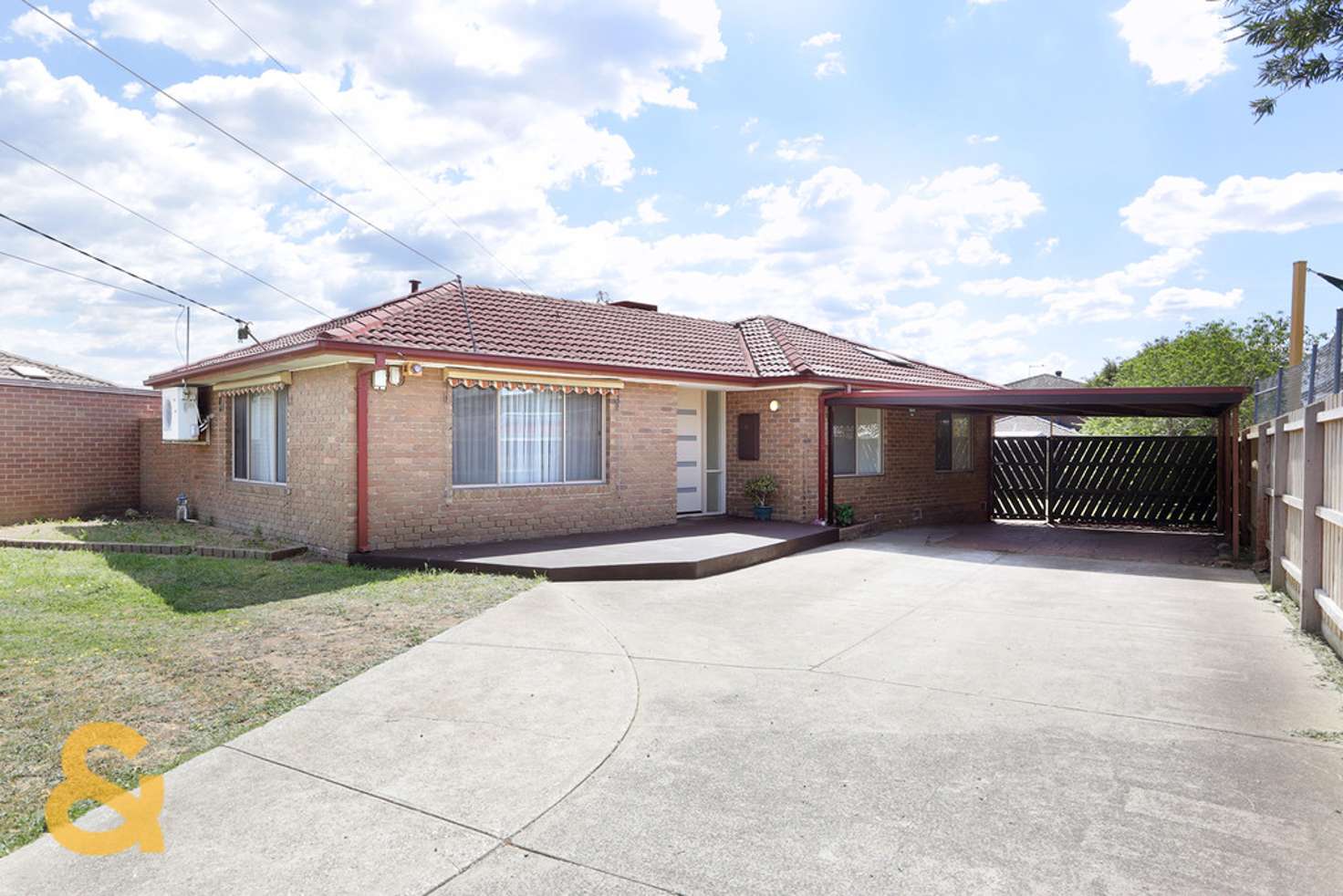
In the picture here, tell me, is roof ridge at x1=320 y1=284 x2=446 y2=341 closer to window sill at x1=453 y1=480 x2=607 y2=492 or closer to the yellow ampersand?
window sill at x1=453 y1=480 x2=607 y2=492

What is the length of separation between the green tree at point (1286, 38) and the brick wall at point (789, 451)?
7.01m

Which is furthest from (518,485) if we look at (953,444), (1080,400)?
(953,444)

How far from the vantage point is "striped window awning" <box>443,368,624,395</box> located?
10492 mm

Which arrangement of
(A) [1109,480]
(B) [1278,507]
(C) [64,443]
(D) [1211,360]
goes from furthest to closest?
1. (D) [1211,360]
2. (A) [1109,480]
3. (C) [64,443]
4. (B) [1278,507]

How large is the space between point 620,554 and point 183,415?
8.96 meters

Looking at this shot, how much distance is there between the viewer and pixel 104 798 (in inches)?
142

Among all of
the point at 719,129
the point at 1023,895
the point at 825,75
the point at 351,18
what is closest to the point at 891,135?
the point at 825,75

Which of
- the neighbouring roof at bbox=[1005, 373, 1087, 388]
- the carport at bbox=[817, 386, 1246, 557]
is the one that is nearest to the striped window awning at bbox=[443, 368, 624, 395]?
the carport at bbox=[817, 386, 1246, 557]

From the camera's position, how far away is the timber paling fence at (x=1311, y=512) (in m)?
5.73

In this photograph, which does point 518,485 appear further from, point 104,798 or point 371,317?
point 104,798

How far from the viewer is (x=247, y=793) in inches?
143

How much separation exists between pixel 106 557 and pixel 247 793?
29.1 feet

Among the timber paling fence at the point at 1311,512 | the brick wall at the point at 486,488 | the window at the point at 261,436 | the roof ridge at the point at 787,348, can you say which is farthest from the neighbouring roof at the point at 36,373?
the timber paling fence at the point at 1311,512

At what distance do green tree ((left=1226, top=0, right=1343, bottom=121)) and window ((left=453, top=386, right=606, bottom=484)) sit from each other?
8.74 m
